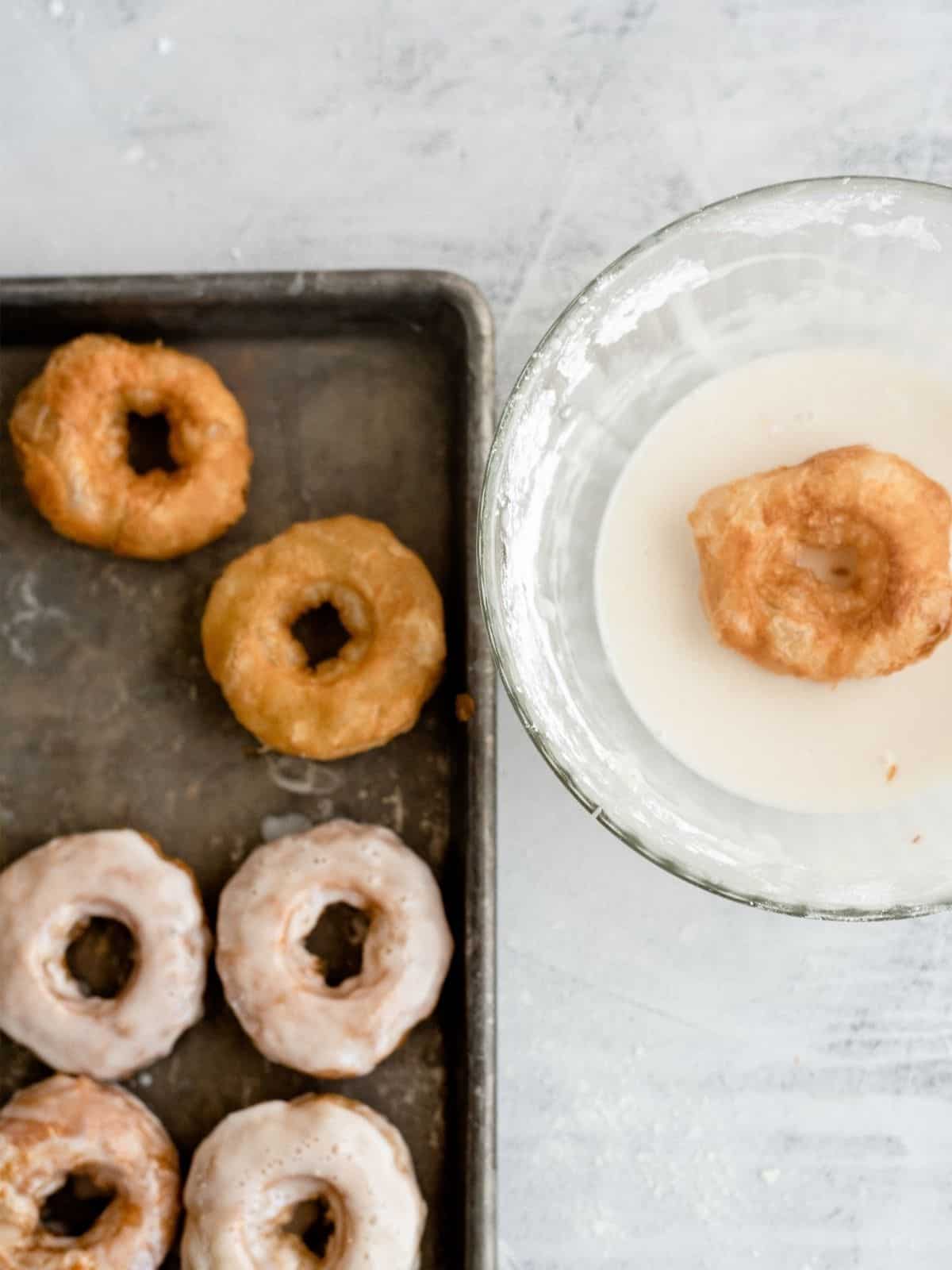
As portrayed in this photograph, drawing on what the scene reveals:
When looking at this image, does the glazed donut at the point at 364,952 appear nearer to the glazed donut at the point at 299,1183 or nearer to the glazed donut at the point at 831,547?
the glazed donut at the point at 299,1183

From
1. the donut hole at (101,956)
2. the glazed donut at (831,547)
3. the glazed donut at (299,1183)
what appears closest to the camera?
the glazed donut at (831,547)

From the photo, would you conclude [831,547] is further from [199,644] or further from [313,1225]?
[313,1225]

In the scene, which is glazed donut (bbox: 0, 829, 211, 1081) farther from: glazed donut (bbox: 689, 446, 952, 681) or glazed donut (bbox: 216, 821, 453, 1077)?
glazed donut (bbox: 689, 446, 952, 681)

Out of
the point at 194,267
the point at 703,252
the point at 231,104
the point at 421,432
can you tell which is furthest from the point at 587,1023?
the point at 231,104

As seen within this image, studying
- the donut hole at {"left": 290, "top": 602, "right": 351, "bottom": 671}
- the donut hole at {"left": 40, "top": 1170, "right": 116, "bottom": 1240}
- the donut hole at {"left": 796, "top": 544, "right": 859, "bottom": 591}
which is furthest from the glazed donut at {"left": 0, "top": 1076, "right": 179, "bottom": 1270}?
the donut hole at {"left": 796, "top": 544, "right": 859, "bottom": 591}

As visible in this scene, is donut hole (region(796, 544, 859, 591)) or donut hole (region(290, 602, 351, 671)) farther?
donut hole (region(290, 602, 351, 671))

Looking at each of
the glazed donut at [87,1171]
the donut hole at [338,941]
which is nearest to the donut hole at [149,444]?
the donut hole at [338,941]
